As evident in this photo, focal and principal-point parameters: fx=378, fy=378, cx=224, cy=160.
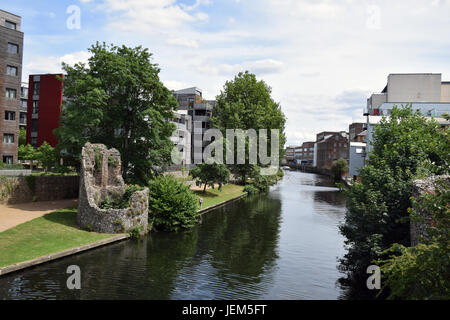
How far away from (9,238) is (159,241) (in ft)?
31.9

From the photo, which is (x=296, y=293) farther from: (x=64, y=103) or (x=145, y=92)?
(x=64, y=103)

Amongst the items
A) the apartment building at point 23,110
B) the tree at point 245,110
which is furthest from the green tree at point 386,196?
the apartment building at point 23,110

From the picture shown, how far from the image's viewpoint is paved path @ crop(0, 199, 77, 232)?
26.8 metres

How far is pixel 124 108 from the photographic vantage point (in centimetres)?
3703

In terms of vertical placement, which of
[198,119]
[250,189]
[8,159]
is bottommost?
[250,189]

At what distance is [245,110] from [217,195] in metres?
20.8

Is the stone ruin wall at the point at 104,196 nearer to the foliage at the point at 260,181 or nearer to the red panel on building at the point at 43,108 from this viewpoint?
the foliage at the point at 260,181

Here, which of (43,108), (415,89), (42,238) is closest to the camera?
(42,238)

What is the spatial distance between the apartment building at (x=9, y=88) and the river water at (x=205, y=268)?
123 feet

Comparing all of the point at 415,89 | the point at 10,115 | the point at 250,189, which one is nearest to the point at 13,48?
the point at 10,115

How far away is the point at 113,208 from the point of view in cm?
2997

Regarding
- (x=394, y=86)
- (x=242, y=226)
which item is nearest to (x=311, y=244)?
(x=242, y=226)

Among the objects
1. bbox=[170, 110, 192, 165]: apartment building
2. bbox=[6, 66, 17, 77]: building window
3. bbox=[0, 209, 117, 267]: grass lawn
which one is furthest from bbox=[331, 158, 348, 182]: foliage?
bbox=[0, 209, 117, 267]: grass lawn

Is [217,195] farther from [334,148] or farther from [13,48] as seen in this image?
[334,148]
